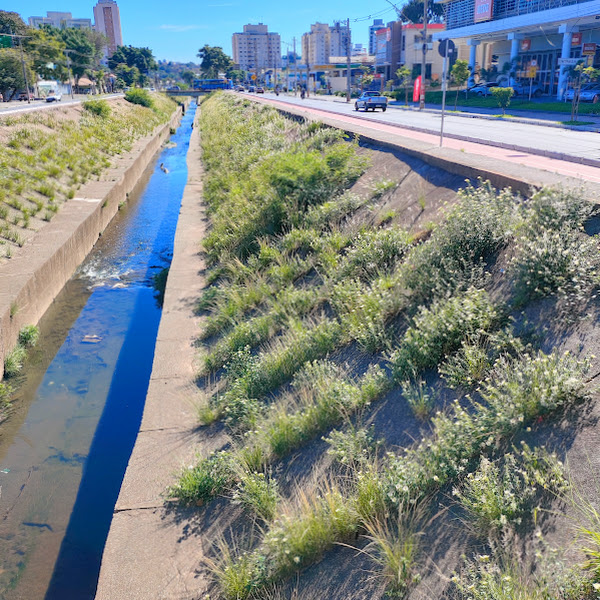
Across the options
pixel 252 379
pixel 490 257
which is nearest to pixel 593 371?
pixel 490 257

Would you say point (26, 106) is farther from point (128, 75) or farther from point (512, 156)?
point (128, 75)

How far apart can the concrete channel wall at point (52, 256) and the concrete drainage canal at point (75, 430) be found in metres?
0.47

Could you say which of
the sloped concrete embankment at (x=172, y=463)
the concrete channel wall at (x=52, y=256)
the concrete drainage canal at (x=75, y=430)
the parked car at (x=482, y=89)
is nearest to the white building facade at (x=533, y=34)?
the parked car at (x=482, y=89)

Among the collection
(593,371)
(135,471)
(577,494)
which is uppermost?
(593,371)

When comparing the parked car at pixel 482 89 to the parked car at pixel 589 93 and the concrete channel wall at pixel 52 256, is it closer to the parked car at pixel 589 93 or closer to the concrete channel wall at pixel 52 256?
the parked car at pixel 589 93

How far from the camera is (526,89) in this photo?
51125 mm

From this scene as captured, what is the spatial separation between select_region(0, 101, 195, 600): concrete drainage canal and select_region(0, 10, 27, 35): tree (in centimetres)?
7775

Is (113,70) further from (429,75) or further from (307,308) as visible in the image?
(307,308)

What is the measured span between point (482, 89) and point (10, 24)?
205 feet

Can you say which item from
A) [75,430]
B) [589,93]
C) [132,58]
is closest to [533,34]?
[589,93]

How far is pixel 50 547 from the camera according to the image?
573 cm

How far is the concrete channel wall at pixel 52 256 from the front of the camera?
9266 mm

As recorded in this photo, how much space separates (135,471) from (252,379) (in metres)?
1.49

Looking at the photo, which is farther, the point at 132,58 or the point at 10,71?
the point at 132,58
